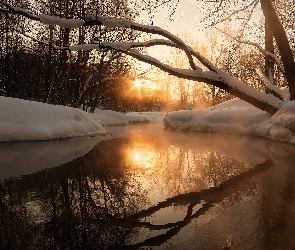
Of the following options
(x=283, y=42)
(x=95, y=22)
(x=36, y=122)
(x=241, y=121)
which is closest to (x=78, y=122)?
(x=36, y=122)

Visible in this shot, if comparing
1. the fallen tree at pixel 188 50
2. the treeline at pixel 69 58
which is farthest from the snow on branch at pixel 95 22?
the treeline at pixel 69 58

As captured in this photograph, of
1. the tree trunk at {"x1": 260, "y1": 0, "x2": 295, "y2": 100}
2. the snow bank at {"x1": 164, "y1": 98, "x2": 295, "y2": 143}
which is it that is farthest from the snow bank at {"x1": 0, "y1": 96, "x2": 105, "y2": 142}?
the tree trunk at {"x1": 260, "y1": 0, "x2": 295, "y2": 100}

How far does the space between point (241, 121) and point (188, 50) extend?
16.3ft

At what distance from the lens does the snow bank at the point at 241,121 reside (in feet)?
29.0

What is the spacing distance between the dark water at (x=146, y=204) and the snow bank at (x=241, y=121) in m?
3.77

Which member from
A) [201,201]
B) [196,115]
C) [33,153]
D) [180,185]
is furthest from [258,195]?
[196,115]

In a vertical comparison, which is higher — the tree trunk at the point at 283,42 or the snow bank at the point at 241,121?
the tree trunk at the point at 283,42

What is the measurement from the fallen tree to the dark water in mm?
3315

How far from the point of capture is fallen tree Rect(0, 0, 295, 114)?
23.4 ft

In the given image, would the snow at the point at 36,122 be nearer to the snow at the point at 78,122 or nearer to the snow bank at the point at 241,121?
the snow at the point at 78,122

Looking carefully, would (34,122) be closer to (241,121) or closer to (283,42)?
(241,121)

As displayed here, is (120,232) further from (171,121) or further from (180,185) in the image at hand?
(171,121)

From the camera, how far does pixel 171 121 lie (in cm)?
1698

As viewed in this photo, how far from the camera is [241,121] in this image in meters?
12.3
